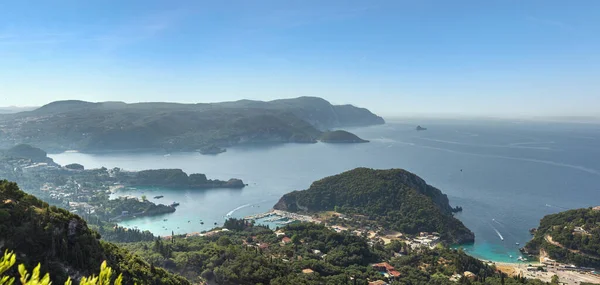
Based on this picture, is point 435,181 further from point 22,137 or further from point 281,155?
point 22,137

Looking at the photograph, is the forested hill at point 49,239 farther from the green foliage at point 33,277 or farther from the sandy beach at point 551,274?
the sandy beach at point 551,274

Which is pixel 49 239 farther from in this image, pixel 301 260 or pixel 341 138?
pixel 341 138

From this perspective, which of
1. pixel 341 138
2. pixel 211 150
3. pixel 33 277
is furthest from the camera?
pixel 341 138

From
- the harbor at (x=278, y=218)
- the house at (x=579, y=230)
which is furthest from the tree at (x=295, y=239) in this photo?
the house at (x=579, y=230)

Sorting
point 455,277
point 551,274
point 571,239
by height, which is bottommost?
point 551,274

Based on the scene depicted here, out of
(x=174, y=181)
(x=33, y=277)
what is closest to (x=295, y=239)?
(x=33, y=277)
